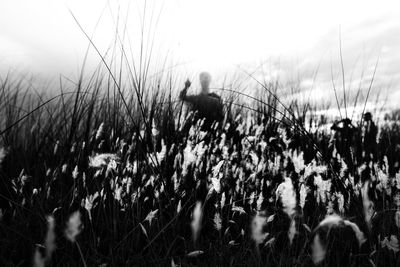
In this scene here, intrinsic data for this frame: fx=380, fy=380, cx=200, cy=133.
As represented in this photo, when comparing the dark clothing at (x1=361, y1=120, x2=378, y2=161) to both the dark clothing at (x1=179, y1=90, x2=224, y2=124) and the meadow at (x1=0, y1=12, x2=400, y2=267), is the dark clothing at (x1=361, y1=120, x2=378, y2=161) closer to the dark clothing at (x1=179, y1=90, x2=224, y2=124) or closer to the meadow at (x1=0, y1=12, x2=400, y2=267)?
the meadow at (x1=0, y1=12, x2=400, y2=267)

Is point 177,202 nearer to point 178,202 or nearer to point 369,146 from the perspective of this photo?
point 178,202

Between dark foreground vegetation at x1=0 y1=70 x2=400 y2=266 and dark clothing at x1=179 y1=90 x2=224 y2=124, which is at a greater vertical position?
dark clothing at x1=179 y1=90 x2=224 y2=124

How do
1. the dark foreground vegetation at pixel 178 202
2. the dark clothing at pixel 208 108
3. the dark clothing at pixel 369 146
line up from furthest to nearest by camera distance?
the dark clothing at pixel 208 108 → the dark clothing at pixel 369 146 → the dark foreground vegetation at pixel 178 202

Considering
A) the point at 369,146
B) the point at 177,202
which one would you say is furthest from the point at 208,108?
the point at 177,202

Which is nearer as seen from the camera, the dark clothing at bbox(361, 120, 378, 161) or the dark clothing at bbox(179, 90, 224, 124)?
the dark clothing at bbox(361, 120, 378, 161)

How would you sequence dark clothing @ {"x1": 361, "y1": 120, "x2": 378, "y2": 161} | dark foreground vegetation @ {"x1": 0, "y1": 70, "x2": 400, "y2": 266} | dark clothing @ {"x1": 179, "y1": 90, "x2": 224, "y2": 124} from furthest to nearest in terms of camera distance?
dark clothing @ {"x1": 179, "y1": 90, "x2": 224, "y2": 124}
dark clothing @ {"x1": 361, "y1": 120, "x2": 378, "y2": 161}
dark foreground vegetation @ {"x1": 0, "y1": 70, "x2": 400, "y2": 266}

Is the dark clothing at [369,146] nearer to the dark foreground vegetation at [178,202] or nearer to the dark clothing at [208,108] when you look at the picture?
the dark foreground vegetation at [178,202]

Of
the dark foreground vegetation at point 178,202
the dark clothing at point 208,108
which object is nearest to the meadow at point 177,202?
the dark foreground vegetation at point 178,202

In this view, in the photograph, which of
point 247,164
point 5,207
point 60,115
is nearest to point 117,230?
point 5,207

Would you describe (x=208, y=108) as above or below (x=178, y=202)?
above

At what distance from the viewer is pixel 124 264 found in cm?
124

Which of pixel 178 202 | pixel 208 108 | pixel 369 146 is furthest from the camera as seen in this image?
pixel 208 108

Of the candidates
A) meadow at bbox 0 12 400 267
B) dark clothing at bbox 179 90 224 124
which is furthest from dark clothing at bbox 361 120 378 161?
dark clothing at bbox 179 90 224 124

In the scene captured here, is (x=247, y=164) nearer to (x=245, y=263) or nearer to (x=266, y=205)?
(x=266, y=205)
